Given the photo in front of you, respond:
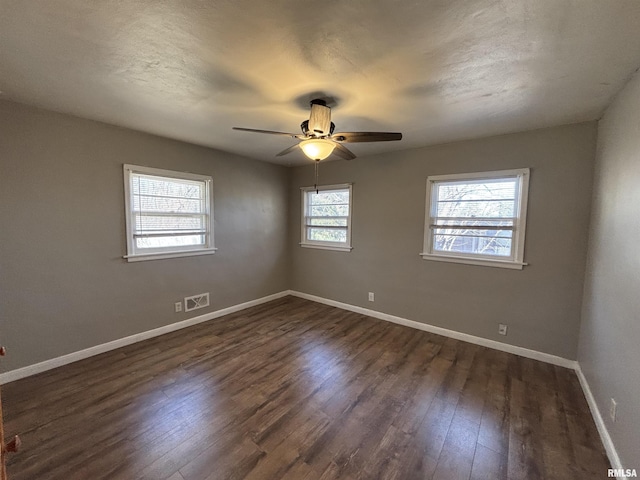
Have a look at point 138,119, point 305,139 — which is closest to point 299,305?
Result: point 305,139

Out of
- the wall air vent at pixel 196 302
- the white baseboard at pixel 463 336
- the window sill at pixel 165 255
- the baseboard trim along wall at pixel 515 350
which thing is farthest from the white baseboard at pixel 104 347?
the white baseboard at pixel 463 336

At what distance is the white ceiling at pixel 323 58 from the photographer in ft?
4.20

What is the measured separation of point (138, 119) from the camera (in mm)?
2680

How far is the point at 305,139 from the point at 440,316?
9.31 feet

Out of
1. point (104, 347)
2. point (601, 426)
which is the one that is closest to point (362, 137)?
point (601, 426)

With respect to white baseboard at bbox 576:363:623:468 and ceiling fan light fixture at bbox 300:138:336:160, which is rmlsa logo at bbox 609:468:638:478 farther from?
ceiling fan light fixture at bbox 300:138:336:160

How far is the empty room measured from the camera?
59.0 inches

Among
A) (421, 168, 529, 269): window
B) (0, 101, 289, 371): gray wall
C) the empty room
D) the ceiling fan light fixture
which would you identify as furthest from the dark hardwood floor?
the ceiling fan light fixture

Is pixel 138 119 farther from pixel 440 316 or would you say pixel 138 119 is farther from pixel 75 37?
pixel 440 316

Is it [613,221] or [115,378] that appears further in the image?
[115,378]

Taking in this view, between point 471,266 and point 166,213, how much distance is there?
389 centimetres

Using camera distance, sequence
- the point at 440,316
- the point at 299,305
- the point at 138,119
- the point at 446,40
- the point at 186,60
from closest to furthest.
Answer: the point at 446,40 < the point at 186,60 < the point at 138,119 < the point at 440,316 < the point at 299,305

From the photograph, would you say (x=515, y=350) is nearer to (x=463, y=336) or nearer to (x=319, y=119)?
(x=463, y=336)

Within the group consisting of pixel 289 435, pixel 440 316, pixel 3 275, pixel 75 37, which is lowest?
pixel 289 435
